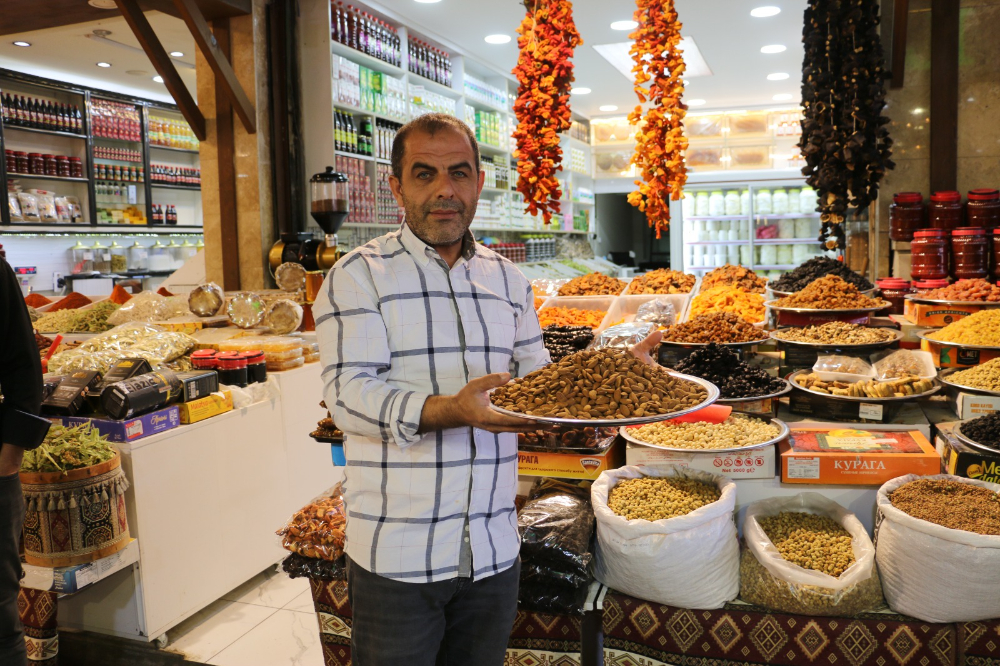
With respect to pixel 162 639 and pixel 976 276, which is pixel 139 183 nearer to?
pixel 162 639

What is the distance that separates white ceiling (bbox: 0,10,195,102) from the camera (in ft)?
17.4

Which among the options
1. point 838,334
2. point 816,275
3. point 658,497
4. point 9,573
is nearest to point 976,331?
point 838,334

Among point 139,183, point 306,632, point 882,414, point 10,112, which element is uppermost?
point 10,112

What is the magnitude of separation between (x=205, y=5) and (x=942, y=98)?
4.69 meters

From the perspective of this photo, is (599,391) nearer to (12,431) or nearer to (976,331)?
(12,431)

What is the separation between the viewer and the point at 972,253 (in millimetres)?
3969

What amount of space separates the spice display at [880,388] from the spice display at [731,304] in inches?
37.3

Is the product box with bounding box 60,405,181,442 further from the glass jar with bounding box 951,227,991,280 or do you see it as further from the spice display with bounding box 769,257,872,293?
the glass jar with bounding box 951,227,991,280

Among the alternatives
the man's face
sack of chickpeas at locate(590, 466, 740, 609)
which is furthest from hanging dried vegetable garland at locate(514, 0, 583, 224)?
the man's face

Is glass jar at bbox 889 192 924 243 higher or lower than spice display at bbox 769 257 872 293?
higher

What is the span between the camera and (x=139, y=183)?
7.88 metres

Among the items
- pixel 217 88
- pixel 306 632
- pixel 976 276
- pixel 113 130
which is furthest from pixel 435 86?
pixel 306 632

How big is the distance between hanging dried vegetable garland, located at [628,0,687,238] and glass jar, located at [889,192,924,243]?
5.75 feet

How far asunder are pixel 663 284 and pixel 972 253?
1640mm
